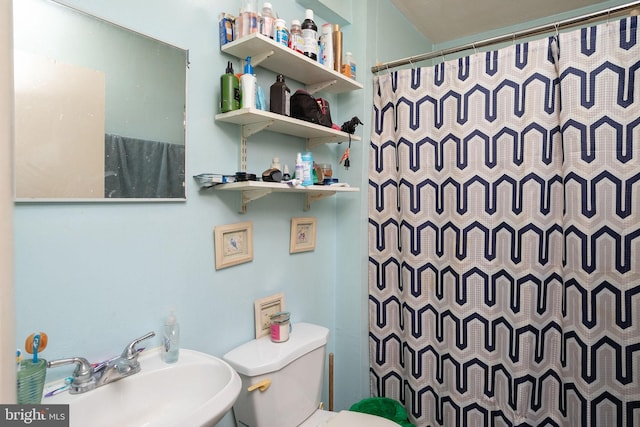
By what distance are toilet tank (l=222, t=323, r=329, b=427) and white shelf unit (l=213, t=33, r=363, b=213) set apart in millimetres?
561

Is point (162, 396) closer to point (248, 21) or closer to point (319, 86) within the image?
point (248, 21)

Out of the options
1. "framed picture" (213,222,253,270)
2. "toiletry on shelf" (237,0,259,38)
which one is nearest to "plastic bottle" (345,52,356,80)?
"toiletry on shelf" (237,0,259,38)

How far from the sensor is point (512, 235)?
1539 millimetres

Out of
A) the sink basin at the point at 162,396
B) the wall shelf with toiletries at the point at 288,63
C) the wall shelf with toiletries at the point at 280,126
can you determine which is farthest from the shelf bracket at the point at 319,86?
the sink basin at the point at 162,396

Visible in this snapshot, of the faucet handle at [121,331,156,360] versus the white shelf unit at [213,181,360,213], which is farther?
the white shelf unit at [213,181,360,213]

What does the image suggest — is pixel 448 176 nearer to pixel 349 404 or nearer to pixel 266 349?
pixel 266 349

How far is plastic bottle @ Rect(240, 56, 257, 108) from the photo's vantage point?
1227 millimetres

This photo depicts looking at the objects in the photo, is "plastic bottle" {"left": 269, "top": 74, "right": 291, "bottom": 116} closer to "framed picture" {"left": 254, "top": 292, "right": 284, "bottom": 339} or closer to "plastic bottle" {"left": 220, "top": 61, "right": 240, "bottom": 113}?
"plastic bottle" {"left": 220, "top": 61, "right": 240, "bottom": 113}

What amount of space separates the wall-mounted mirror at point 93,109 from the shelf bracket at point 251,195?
261 mm

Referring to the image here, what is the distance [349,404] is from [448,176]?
1.34 meters

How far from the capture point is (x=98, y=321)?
100 centimetres

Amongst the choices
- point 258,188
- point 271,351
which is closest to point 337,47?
point 258,188

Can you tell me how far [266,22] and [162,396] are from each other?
1291 millimetres

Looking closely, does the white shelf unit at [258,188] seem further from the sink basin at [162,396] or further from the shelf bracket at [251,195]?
the sink basin at [162,396]
